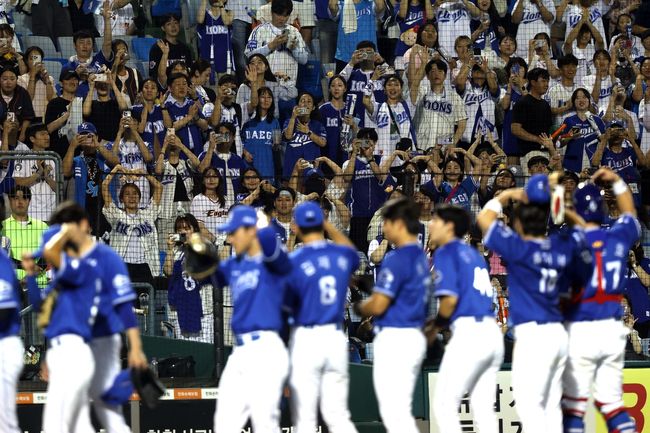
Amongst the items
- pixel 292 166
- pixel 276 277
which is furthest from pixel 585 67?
pixel 276 277

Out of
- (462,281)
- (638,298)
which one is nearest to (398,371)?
(462,281)

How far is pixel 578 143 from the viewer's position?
606 inches

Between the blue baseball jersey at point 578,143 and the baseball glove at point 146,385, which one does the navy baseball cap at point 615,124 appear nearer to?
the blue baseball jersey at point 578,143

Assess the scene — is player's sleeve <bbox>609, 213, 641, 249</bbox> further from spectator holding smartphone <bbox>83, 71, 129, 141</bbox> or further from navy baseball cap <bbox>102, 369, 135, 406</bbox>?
spectator holding smartphone <bbox>83, 71, 129, 141</bbox>

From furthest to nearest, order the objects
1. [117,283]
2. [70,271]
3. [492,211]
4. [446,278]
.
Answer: [492,211] → [446,278] → [117,283] → [70,271]

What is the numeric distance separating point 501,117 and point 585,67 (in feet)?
5.65

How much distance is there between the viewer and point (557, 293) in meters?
8.91

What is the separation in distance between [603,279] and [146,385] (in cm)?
328

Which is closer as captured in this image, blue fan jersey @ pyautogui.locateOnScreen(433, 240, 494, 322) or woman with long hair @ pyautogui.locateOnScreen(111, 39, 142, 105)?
blue fan jersey @ pyautogui.locateOnScreen(433, 240, 494, 322)

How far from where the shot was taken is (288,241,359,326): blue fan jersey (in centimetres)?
861

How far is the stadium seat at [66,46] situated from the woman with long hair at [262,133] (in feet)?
8.11

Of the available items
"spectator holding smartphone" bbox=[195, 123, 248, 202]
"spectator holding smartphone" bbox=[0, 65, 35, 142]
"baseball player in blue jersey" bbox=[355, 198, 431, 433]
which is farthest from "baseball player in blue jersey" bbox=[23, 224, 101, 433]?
"spectator holding smartphone" bbox=[0, 65, 35, 142]

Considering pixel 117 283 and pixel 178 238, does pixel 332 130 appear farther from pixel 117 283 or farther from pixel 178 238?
pixel 117 283

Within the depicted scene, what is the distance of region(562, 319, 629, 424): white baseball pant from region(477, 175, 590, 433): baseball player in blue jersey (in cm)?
21
